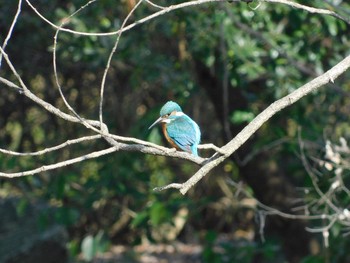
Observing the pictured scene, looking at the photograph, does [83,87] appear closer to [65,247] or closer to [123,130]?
[123,130]

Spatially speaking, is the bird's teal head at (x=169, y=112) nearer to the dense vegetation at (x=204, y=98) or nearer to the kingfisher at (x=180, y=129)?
the kingfisher at (x=180, y=129)

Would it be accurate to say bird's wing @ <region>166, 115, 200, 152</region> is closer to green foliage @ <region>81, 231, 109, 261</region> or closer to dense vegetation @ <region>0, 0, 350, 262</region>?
dense vegetation @ <region>0, 0, 350, 262</region>

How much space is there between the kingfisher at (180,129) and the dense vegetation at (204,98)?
35.1 inches

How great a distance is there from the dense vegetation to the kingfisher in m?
0.89

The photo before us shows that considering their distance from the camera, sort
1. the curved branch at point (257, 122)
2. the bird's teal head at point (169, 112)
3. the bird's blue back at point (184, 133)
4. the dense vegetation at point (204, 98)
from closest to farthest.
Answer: the curved branch at point (257, 122) → the bird's blue back at point (184, 133) → the bird's teal head at point (169, 112) → the dense vegetation at point (204, 98)

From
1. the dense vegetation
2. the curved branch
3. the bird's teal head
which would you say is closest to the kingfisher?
the bird's teal head

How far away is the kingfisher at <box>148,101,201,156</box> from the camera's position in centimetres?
402

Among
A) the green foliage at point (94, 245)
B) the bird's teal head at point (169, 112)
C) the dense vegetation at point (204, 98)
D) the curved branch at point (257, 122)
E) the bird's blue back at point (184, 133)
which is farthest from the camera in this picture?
the green foliage at point (94, 245)

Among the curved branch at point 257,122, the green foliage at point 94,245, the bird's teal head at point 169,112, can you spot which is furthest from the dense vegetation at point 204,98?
the curved branch at point 257,122

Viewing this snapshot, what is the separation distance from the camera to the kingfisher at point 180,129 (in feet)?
13.2

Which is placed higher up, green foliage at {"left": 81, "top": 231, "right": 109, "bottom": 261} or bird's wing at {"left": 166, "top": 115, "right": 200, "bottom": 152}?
green foliage at {"left": 81, "top": 231, "right": 109, "bottom": 261}

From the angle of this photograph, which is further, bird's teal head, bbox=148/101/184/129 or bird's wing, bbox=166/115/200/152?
bird's teal head, bbox=148/101/184/129

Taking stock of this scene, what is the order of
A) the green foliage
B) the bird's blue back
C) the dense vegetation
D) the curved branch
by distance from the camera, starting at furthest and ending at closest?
the green foliage, the dense vegetation, the bird's blue back, the curved branch

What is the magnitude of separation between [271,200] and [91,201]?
1356 millimetres
